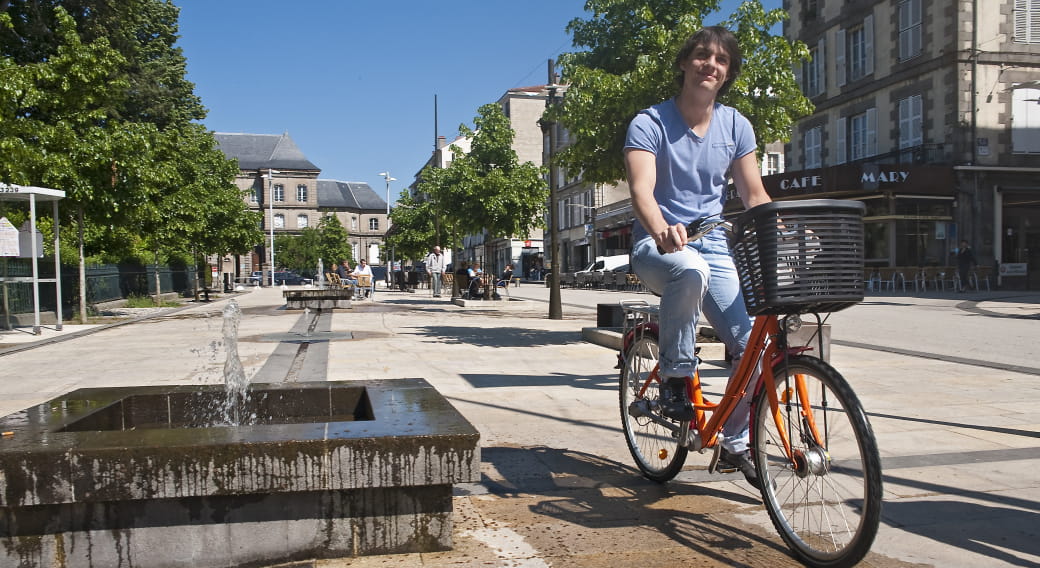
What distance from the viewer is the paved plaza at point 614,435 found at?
9.68 ft

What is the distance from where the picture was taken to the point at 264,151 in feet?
324

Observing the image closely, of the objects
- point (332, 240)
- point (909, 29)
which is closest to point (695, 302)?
point (909, 29)

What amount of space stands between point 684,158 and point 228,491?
217cm

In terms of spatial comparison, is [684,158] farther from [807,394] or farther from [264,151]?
[264,151]

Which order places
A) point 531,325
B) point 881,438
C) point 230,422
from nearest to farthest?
point 230,422
point 881,438
point 531,325

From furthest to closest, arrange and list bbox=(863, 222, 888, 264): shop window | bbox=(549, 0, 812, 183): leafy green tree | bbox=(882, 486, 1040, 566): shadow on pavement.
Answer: bbox=(863, 222, 888, 264): shop window < bbox=(549, 0, 812, 183): leafy green tree < bbox=(882, 486, 1040, 566): shadow on pavement

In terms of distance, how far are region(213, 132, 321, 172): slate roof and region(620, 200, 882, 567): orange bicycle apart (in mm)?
99985

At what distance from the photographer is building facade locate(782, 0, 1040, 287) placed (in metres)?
28.1

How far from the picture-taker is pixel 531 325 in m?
14.9

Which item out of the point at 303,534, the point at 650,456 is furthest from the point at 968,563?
the point at 303,534

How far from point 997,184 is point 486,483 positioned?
30306 mm

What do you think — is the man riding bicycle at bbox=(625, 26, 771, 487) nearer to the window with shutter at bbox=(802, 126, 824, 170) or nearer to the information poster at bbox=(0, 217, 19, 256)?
the information poster at bbox=(0, 217, 19, 256)

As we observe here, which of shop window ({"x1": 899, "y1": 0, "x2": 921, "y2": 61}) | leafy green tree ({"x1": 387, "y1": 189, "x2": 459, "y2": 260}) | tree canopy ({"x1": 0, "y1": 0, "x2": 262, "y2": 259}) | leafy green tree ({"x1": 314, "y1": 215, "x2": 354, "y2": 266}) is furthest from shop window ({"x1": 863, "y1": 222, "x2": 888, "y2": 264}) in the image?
leafy green tree ({"x1": 314, "y1": 215, "x2": 354, "y2": 266})

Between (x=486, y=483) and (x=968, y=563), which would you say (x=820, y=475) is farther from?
(x=486, y=483)
